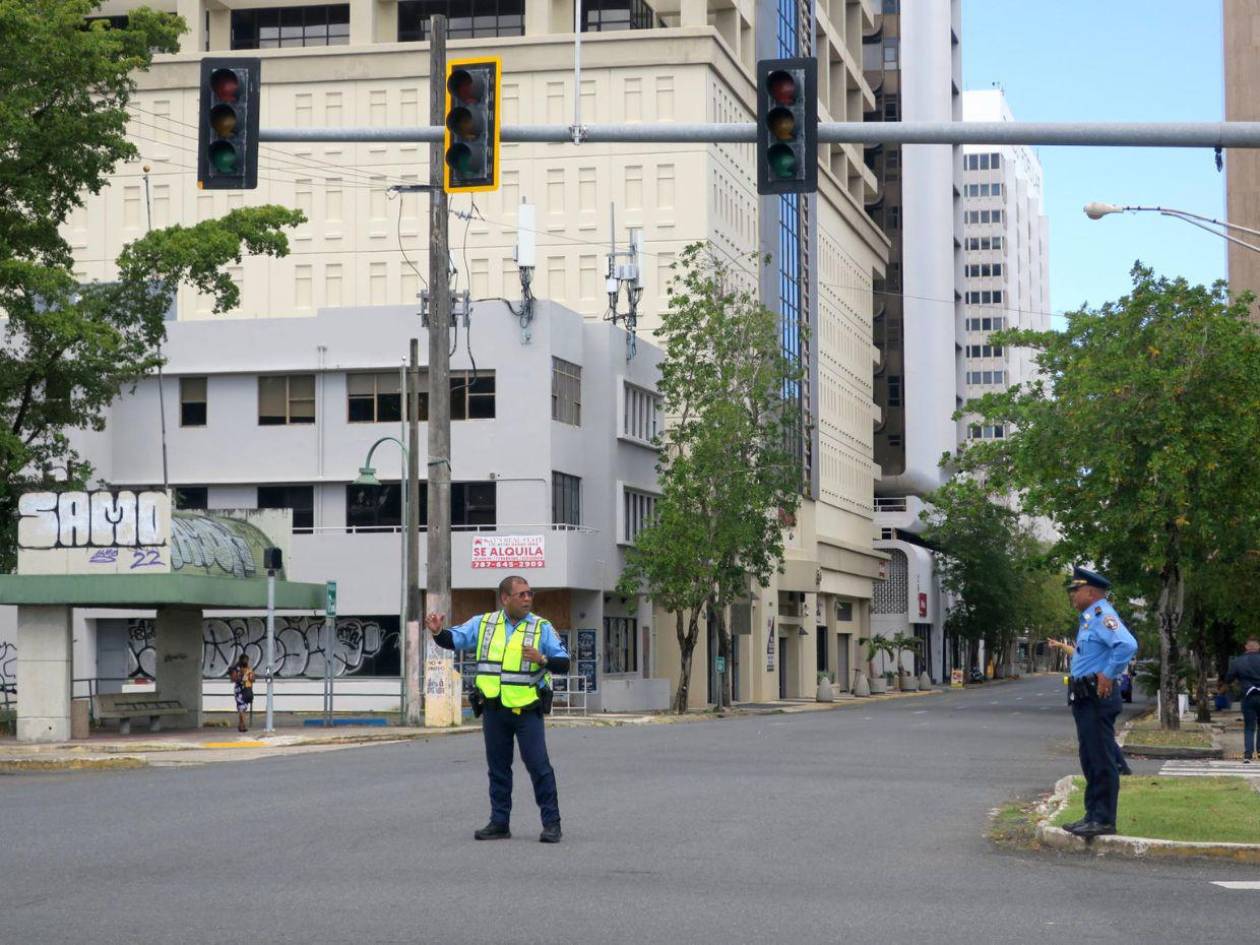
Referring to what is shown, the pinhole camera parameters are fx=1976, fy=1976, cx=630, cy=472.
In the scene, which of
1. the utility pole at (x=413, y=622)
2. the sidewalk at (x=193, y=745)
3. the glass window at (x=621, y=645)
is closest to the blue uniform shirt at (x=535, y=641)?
the sidewalk at (x=193, y=745)

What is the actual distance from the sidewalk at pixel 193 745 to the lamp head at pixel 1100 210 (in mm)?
14424

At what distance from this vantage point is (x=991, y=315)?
182 metres

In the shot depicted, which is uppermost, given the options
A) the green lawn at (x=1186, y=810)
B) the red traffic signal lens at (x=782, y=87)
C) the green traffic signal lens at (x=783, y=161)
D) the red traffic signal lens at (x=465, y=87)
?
the red traffic signal lens at (x=465, y=87)

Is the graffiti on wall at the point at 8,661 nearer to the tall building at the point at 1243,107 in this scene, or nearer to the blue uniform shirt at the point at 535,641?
the blue uniform shirt at the point at 535,641

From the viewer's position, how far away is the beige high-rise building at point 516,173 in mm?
67938

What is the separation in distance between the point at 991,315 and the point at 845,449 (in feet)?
308

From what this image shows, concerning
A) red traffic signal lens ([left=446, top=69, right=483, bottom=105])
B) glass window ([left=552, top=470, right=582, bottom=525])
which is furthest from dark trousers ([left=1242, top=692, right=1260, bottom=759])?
glass window ([left=552, top=470, right=582, bottom=525])

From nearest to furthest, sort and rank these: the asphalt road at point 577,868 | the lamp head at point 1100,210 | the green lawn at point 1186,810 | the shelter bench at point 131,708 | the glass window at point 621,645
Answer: the asphalt road at point 577,868 < the green lawn at point 1186,810 < the lamp head at point 1100,210 < the shelter bench at point 131,708 < the glass window at point 621,645

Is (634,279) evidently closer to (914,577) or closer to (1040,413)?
(1040,413)

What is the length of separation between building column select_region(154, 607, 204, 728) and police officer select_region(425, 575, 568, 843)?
27.0 m

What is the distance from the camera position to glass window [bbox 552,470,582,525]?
5353cm

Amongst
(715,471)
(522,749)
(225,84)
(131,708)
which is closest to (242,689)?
(131,708)

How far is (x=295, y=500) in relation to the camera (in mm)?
55219

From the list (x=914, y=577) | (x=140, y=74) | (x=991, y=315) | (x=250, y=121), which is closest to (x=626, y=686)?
(x=140, y=74)
